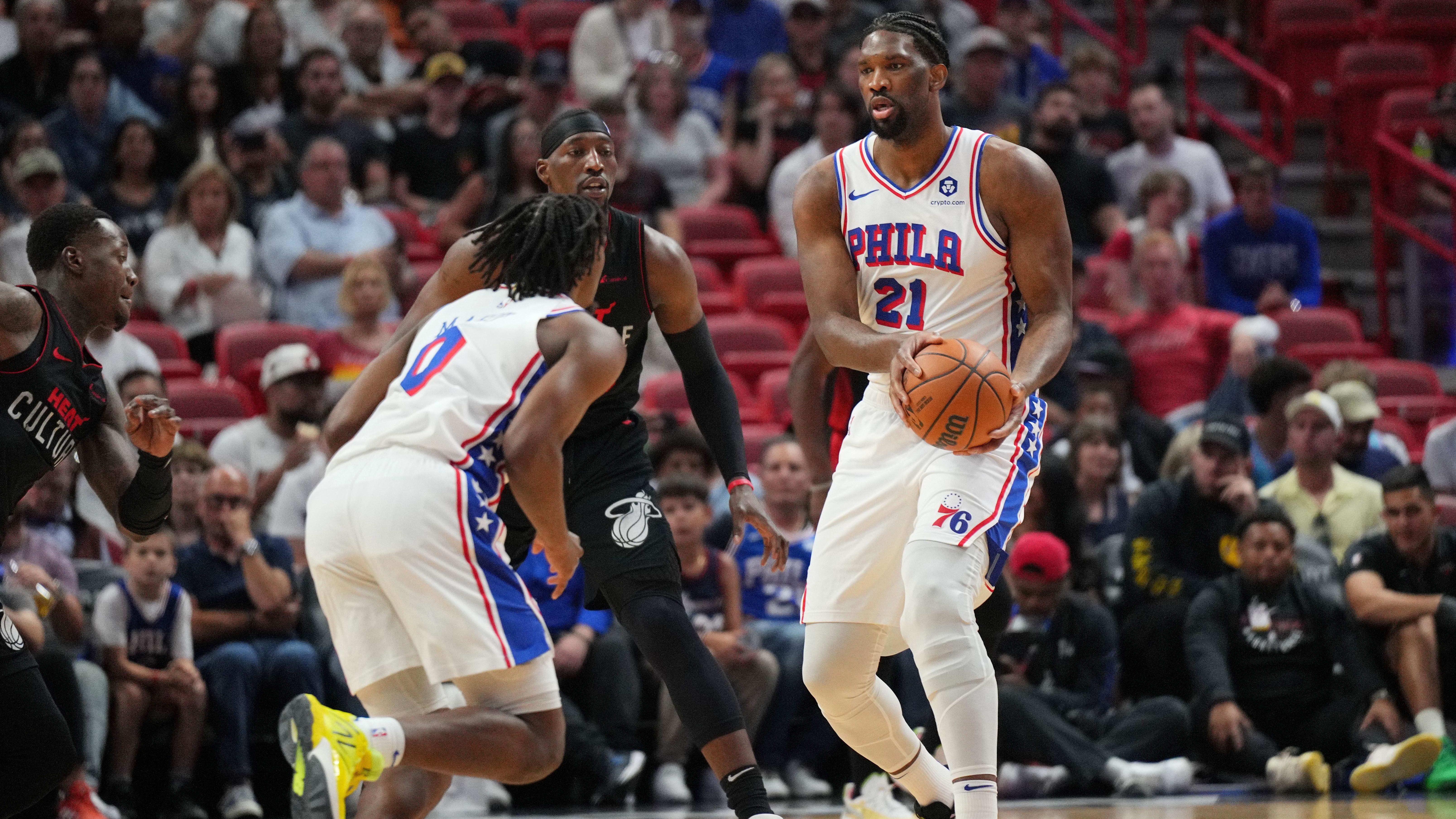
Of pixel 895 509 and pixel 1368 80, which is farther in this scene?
pixel 1368 80

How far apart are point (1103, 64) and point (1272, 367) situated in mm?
4210

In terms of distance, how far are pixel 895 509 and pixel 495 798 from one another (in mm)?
3544

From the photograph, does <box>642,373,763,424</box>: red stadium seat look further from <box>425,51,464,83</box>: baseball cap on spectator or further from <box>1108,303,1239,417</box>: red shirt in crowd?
<box>425,51,464,83</box>: baseball cap on spectator

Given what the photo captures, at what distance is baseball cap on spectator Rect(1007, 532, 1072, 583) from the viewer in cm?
820

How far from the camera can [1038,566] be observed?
26.9 ft

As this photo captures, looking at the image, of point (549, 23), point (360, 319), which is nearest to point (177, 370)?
point (360, 319)

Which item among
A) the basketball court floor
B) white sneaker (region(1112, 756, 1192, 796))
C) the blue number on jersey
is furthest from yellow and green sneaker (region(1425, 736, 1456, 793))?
the blue number on jersey

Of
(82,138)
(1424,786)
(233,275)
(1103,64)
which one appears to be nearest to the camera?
(1424,786)

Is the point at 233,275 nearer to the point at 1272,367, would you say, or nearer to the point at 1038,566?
the point at 1038,566

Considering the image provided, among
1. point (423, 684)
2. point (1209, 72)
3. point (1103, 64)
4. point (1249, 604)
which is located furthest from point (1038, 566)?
point (1209, 72)

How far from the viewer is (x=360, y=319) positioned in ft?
31.9

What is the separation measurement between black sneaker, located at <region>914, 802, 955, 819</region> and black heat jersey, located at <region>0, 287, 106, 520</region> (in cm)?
258

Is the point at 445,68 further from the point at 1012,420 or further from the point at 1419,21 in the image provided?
the point at 1419,21

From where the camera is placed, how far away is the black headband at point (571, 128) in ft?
17.5
